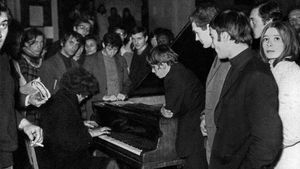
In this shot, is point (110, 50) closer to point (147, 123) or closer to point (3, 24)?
point (147, 123)

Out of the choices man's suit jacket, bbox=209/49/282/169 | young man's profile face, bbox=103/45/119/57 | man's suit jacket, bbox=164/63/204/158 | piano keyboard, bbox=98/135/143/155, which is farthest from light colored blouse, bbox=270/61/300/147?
young man's profile face, bbox=103/45/119/57

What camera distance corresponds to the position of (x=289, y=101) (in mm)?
1950

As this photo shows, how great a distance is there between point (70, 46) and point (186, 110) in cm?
181

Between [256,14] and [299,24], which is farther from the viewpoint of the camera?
[299,24]

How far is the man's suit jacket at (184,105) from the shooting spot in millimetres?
2740

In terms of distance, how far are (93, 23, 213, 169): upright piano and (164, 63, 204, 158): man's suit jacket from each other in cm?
9

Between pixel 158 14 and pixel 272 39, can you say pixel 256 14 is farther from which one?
pixel 158 14

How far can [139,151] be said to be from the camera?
283 centimetres

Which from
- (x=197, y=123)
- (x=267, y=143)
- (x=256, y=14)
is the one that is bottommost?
(x=197, y=123)

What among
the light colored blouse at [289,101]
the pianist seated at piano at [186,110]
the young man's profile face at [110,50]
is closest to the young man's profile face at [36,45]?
the young man's profile face at [110,50]

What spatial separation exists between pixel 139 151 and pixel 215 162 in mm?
1069

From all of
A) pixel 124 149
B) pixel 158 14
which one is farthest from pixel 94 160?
pixel 158 14

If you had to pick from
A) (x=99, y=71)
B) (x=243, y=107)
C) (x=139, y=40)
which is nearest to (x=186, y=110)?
(x=243, y=107)

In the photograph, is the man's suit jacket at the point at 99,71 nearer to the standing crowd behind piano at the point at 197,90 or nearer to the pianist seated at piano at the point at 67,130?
the standing crowd behind piano at the point at 197,90
